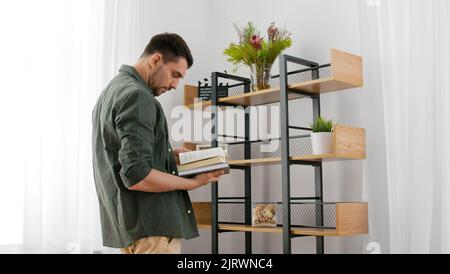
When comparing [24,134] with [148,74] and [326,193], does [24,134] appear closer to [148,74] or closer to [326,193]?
[148,74]

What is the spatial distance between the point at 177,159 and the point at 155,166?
0.30 metres

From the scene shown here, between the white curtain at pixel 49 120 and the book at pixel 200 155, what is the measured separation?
2.93ft

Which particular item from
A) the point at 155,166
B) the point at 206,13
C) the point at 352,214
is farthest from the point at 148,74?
the point at 206,13

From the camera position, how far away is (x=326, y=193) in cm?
256

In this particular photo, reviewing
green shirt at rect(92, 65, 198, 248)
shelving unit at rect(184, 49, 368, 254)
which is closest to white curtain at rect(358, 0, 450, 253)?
shelving unit at rect(184, 49, 368, 254)

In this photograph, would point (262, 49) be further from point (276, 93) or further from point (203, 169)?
point (203, 169)

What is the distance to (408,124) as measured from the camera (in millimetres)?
2129

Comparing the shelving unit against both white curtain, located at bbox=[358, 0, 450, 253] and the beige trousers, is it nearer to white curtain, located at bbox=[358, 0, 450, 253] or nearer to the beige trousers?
white curtain, located at bbox=[358, 0, 450, 253]

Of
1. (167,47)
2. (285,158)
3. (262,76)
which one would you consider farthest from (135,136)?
(262,76)

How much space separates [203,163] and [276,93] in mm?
872

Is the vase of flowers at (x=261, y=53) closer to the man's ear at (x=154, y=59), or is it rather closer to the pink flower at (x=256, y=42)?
the pink flower at (x=256, y=42)

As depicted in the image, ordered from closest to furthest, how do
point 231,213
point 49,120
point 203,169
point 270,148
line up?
point 203,169
point 49,120
point 270,148
point 231,213

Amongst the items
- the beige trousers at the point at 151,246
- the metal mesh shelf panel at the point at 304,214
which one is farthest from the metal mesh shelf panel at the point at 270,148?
the beige trousers at the point at 151,246

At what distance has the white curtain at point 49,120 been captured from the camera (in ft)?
7.75
